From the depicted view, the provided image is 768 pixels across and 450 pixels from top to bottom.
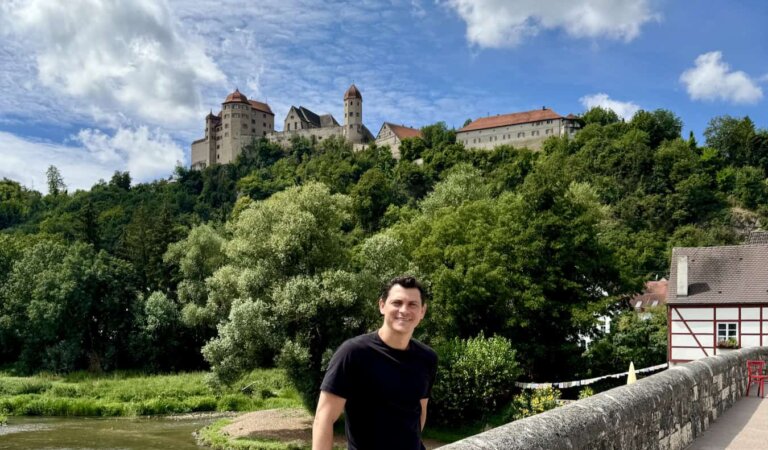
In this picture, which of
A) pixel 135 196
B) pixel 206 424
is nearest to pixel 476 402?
pixel 206 424

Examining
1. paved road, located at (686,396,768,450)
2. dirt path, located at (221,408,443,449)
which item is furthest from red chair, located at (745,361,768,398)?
dirt path, located at (221,408,443,449)

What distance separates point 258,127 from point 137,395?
117121 mm

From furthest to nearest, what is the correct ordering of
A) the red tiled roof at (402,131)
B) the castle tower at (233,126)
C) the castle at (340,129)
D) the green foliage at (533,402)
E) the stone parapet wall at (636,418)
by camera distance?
1. the castle tower at (233,126)
2. the red tiled roof at (402,131)
3. the castle at (340,129)
4. the green foliage at (533,402)
5. the stone parapet wall at (636,418)

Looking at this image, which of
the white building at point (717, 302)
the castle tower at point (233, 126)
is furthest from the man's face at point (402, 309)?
the castle tower at point (233, 126)

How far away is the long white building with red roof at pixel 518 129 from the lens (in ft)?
368

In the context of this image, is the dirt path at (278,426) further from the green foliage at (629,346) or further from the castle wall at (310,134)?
the castle wall at (310,134)

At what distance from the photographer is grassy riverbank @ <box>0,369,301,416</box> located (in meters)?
34.9

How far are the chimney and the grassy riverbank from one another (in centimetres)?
1908

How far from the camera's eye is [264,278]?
2792 centimetres

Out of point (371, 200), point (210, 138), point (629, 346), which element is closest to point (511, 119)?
point (371, 200)

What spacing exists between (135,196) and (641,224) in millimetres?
82187

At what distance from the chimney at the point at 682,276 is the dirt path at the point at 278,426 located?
12.8 m

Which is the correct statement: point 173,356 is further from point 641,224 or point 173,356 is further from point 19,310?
point 641,224

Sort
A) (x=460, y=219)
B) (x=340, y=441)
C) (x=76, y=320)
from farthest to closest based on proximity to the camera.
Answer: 1. (x=76, y=320)
2. (x=460, y=219)
3. (x=340, y=441)
